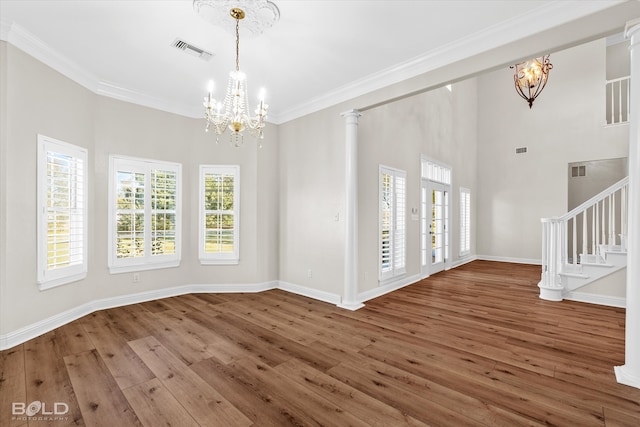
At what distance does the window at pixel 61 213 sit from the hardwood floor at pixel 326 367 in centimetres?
69

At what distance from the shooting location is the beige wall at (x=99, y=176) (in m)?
3.02

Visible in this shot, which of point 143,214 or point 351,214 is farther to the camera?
point 143,214

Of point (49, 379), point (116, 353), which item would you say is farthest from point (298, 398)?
point (49, 379)

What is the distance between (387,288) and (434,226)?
94.8 inches

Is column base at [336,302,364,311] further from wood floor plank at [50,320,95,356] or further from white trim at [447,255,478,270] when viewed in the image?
white trim at [447,255,478,270]

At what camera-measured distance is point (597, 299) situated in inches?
175

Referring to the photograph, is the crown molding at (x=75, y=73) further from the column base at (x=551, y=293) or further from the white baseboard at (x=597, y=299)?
the white baseboard at (x=597, y=299)

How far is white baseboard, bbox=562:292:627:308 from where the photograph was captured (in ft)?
14.1

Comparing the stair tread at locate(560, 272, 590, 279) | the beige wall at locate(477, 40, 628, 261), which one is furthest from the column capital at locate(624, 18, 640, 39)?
the beige wall at locate(477, 40, 628, 261)

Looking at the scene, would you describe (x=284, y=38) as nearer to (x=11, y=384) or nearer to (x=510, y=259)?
(x=11, y=384)

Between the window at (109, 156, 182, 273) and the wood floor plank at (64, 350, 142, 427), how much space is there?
185 centimetres

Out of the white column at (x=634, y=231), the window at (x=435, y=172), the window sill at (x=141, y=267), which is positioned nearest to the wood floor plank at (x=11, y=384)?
the window sill at (x=141, y=267)

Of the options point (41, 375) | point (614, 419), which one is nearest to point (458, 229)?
point (614, 419)

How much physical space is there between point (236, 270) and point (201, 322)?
1503 millimetres
